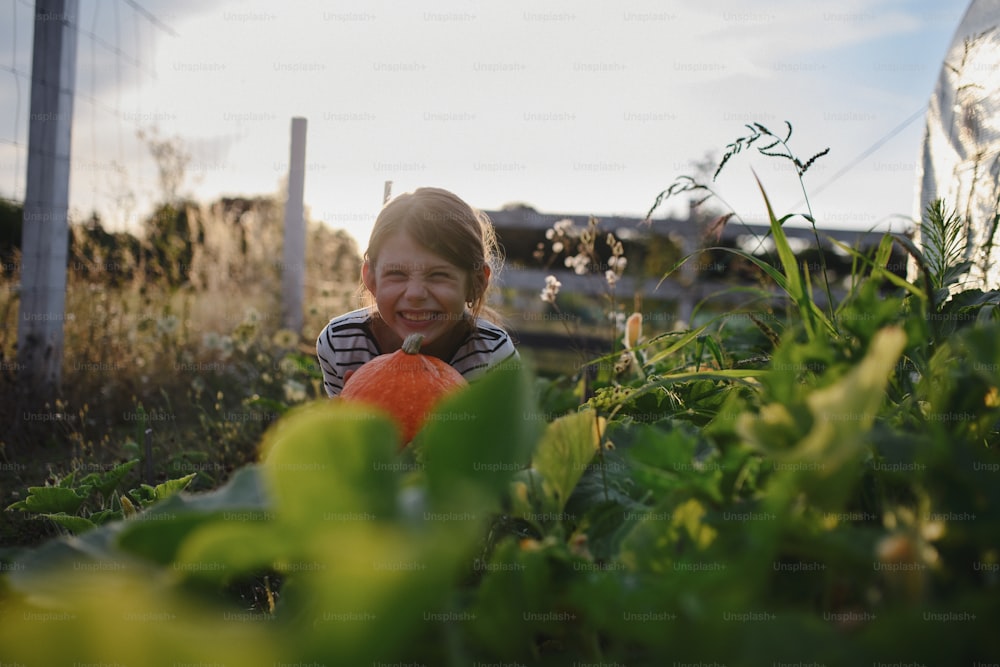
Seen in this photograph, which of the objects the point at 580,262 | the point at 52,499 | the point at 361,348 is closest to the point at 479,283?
the point at 361,348

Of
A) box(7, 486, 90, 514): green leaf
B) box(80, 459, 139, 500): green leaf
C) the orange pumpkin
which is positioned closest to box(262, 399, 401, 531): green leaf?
the orange pumpkin

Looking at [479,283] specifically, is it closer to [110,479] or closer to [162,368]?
[110,479]

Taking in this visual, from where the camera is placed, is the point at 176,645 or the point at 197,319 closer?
the point at 176,645

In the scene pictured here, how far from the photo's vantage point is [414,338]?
1662mm

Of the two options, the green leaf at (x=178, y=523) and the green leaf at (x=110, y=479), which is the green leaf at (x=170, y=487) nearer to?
the green leaf at (x=110, y=479)

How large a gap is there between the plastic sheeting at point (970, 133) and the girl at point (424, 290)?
1.29m

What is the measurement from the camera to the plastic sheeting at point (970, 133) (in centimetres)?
198

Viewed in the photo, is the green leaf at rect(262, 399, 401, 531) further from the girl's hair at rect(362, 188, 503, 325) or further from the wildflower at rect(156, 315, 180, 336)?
the wildflower at rect(156, 315, 180, 336)

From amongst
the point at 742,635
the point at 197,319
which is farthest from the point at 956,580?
the point at 197,319

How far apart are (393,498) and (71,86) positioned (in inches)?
182

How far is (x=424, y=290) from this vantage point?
6.95 ft

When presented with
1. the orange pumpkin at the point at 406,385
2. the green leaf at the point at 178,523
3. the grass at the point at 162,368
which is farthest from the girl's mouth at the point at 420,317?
the green leaf at the point at 178,523

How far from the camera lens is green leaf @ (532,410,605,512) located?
0.67m

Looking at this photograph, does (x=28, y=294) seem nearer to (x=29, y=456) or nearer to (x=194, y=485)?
(x=29, y=456)
